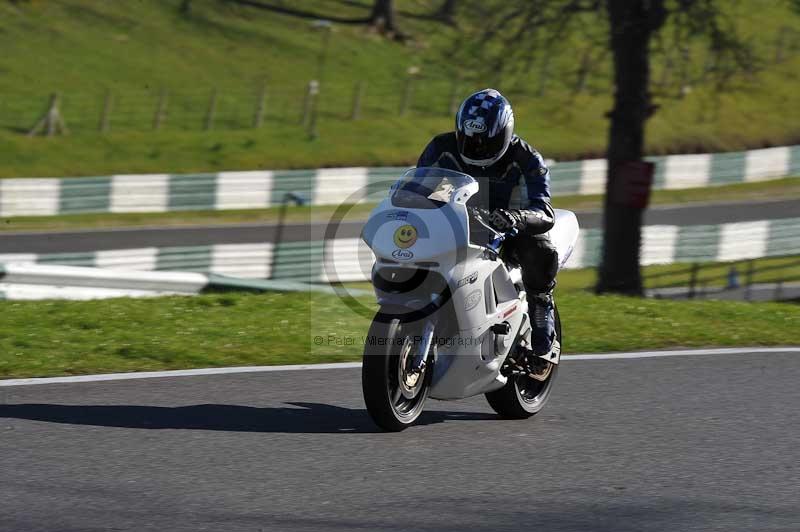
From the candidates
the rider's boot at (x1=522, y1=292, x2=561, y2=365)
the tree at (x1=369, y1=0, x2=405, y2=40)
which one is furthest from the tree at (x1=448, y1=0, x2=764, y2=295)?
the tree at (x1=369, y1=0, x2=405, y2=40)

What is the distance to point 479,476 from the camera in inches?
215

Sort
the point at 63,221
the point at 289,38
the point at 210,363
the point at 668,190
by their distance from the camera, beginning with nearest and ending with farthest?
the point at 210,363 < the point at 63,221 < the point at 668,190 < the point at 289,38

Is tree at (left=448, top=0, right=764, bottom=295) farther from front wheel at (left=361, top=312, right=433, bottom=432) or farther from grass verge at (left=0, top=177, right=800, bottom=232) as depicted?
front wheel at (left=361, top=312, right=433, bottom=432)

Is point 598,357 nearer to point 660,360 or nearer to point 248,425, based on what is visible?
point 660,360

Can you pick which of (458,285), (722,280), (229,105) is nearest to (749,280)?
(722,280)

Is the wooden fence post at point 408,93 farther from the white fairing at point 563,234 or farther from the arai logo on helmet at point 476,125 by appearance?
the arai logo on helmet at point 476,125

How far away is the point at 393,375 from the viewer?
19.4 ft

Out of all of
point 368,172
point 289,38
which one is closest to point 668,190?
point 368,172

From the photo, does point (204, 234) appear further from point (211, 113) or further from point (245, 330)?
point (245, 330)

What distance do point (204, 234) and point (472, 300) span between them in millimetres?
18501

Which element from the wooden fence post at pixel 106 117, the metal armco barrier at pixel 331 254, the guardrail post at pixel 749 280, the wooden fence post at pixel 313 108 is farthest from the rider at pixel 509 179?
the wooden fence post at pixel 313 108

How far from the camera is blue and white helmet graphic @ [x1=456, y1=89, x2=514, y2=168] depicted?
612cm

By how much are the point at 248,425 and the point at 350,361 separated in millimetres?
2104

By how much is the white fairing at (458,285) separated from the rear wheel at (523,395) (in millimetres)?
192
